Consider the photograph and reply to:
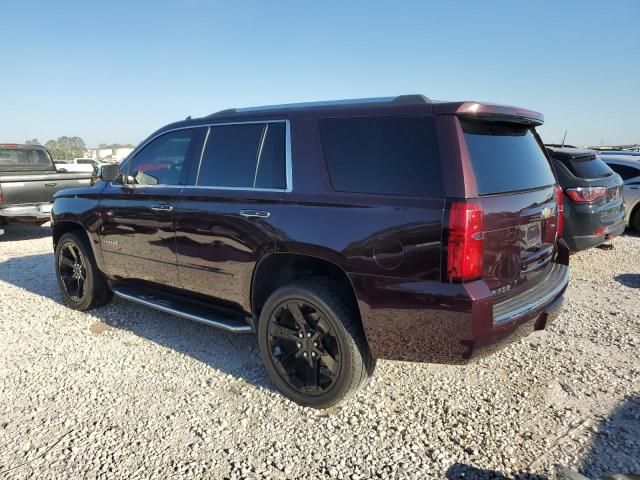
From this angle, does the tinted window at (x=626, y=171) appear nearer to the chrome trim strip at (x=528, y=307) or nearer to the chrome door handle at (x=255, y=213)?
the chrome trim strip at (x=528, y=307)

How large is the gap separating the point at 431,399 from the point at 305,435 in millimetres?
929

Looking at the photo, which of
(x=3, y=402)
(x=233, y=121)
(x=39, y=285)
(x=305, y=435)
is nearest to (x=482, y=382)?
(x=305, y=435)

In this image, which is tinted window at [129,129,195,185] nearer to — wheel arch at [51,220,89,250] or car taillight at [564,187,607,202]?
wheel arch at [51,220,89,250]

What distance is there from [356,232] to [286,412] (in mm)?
1293

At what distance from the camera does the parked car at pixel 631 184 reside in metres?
8.95

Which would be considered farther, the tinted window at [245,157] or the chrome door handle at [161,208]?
the chrome door handle at [161,208]

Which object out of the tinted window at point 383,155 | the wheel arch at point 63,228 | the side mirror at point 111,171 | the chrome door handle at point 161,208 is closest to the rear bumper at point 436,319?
the tinted window at point 383,155

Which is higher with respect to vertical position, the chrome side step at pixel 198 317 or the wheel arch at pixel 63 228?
the wheel arch at pixel 63 228

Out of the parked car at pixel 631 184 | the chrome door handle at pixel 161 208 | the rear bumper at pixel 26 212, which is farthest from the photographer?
the parked car at pixel 631 184

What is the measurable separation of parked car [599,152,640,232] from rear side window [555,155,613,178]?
3.30m

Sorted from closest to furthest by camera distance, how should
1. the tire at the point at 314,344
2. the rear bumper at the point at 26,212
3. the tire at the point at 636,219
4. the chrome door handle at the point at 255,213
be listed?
1. the tire at the point at 314,344
2. the chrome door handle at the point at 255,213
3. the rear bumper at the point at 26,212
4. the tire at the point at 636,219

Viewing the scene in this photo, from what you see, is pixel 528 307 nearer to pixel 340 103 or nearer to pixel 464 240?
pixel 464 240

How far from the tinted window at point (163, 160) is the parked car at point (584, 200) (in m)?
4.63

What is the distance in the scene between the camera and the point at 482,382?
11.2 ft
